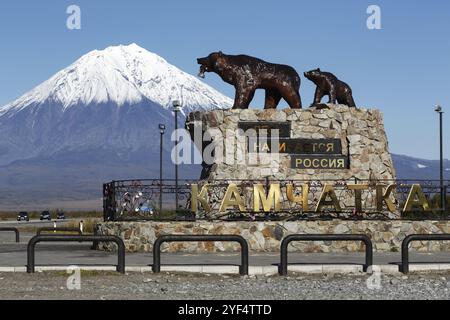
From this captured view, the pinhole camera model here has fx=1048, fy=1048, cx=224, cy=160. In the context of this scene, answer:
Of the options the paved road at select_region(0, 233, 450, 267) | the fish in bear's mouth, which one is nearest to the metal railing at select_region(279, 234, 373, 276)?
the paved road at select_region(0, 233, 450, 267)

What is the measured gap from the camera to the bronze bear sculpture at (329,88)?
3067cm

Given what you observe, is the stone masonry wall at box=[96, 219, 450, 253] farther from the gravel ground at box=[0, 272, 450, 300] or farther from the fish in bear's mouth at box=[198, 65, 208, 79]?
the fish in bear's mouth at box=[198, 65, 208, 79]

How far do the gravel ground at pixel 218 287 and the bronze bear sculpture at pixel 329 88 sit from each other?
11.0m

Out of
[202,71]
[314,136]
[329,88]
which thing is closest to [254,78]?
[202,71]

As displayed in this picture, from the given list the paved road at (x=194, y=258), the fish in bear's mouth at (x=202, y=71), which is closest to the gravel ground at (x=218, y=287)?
the paved road at (x=194, y=258)

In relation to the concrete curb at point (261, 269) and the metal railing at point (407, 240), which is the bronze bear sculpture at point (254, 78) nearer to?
the concrete curb at point (261, 269)

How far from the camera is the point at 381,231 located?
2666 cm

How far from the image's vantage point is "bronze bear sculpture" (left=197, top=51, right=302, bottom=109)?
2980 cm

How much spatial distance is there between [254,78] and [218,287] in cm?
1238

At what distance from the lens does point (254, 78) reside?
98.1ft

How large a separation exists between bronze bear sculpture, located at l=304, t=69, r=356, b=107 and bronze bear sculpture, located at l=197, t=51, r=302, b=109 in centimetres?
82
